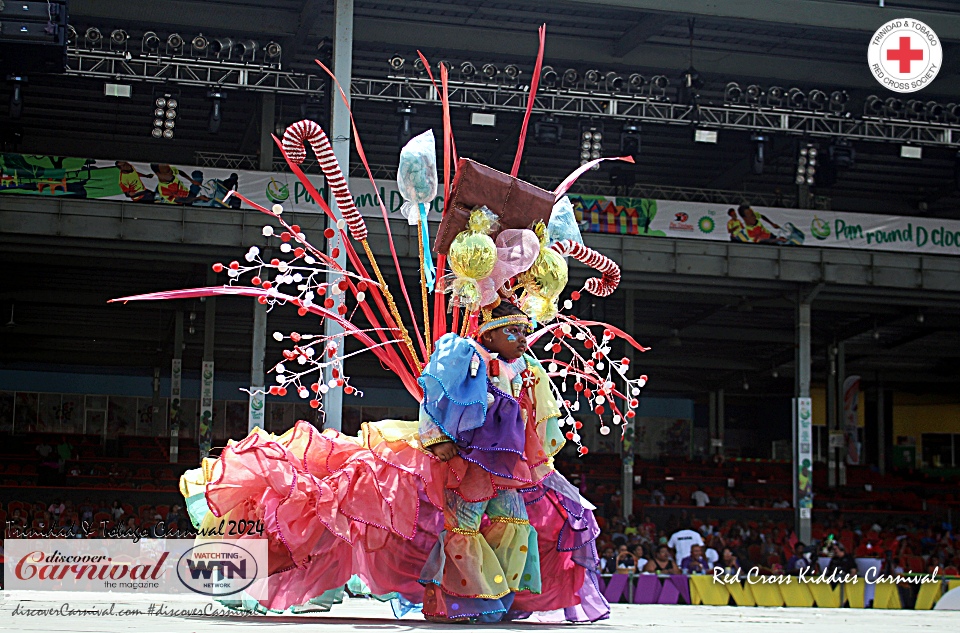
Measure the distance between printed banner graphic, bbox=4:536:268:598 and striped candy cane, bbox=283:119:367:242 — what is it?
1.75 meters

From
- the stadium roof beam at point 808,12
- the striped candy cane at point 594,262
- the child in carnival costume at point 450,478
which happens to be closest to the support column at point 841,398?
the stadium roof beam at point 808,12

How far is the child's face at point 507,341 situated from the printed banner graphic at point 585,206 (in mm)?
11290

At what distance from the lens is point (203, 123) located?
66.2 feet

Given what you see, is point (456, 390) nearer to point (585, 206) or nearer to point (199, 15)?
point (199, 15)

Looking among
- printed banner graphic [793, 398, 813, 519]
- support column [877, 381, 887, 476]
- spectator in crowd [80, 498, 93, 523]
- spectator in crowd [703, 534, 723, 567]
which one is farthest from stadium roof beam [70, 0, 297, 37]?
support column [877, 381, 887, 476]

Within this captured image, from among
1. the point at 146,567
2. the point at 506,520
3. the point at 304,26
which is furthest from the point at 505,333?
the point at 304,26

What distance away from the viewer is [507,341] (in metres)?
5.19

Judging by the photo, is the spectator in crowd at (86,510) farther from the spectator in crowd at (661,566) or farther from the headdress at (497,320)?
the headdress at (497,320)

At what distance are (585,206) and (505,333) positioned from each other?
13.3 meters

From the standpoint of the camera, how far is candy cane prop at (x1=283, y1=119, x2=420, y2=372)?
570cm

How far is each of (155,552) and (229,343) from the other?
25913 millimetres

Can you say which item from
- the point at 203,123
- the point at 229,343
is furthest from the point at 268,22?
the point at 229,343

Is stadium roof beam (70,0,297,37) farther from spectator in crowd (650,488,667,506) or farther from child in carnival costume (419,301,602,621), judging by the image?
child in carnival costume (419,301,602,621)

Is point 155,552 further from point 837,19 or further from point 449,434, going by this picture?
point 837,19
